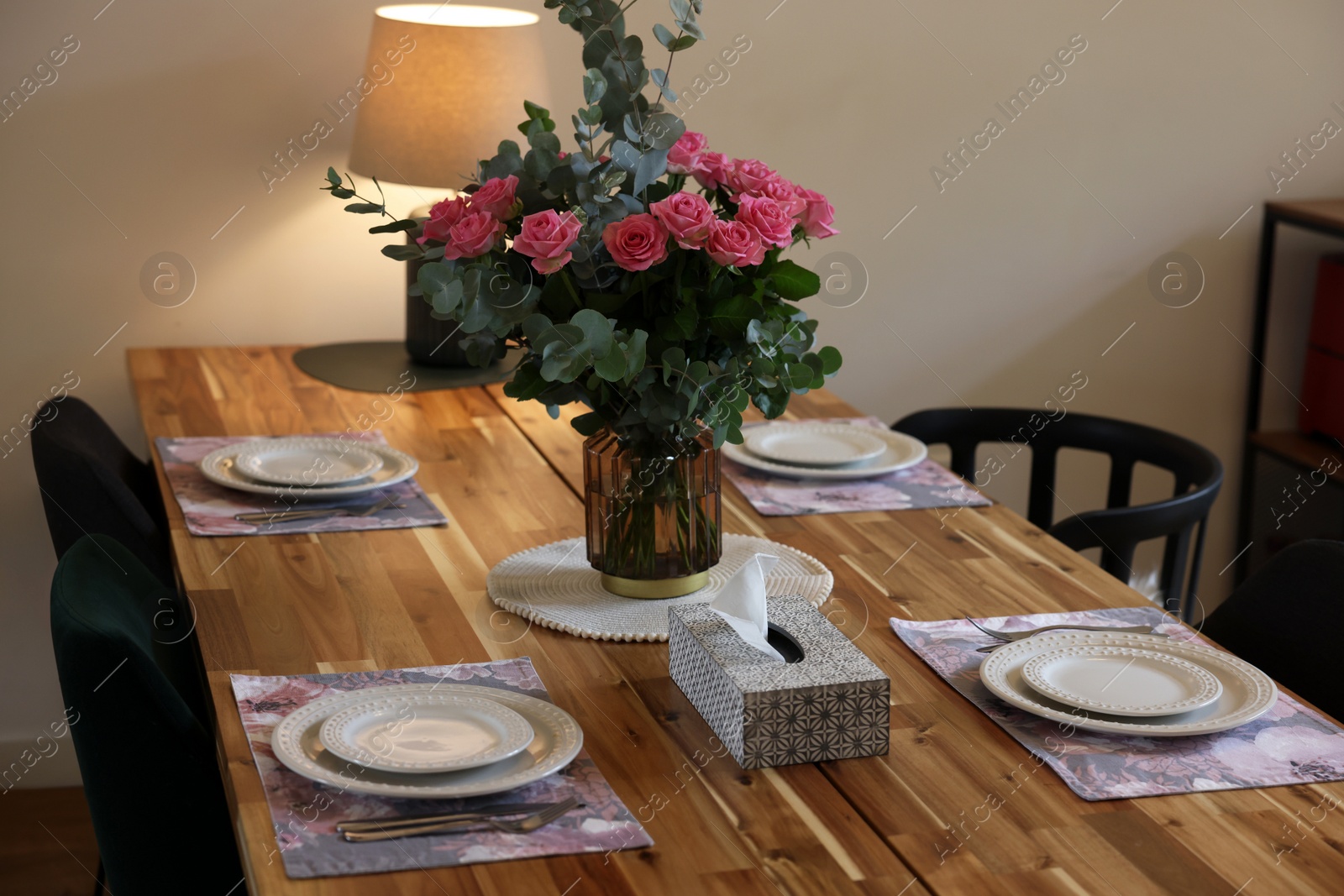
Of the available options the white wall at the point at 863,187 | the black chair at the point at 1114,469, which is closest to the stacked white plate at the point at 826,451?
the black chair at the point at 1114,469

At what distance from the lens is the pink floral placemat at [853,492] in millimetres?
1819

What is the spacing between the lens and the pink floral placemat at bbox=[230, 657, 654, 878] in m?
0.97

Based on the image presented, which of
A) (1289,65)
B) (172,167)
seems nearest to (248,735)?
(172,167)

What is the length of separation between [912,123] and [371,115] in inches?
45.3

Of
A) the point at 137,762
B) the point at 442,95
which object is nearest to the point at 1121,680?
the point at 137,762

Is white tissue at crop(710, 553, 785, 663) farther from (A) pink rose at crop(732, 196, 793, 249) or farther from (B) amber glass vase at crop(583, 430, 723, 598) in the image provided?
(A) pink rose at crop(732, 196, 793, 249)

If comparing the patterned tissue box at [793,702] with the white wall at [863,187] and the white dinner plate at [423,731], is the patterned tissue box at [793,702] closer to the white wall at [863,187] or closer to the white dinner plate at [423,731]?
the white dinner plate at [423,731]

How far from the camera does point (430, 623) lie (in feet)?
4.66

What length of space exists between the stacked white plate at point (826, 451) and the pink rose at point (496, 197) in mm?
716

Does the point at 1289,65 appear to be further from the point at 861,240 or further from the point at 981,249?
the point at 861,240

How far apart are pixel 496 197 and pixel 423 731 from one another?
19.8 inches

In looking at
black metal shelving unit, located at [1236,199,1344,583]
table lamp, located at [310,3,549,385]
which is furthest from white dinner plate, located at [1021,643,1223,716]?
black metal shelving unit, located at [1236,199,1344,583]

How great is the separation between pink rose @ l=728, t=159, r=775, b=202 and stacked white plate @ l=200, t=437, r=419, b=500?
2.33 feet

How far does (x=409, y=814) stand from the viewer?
1.04 metres
